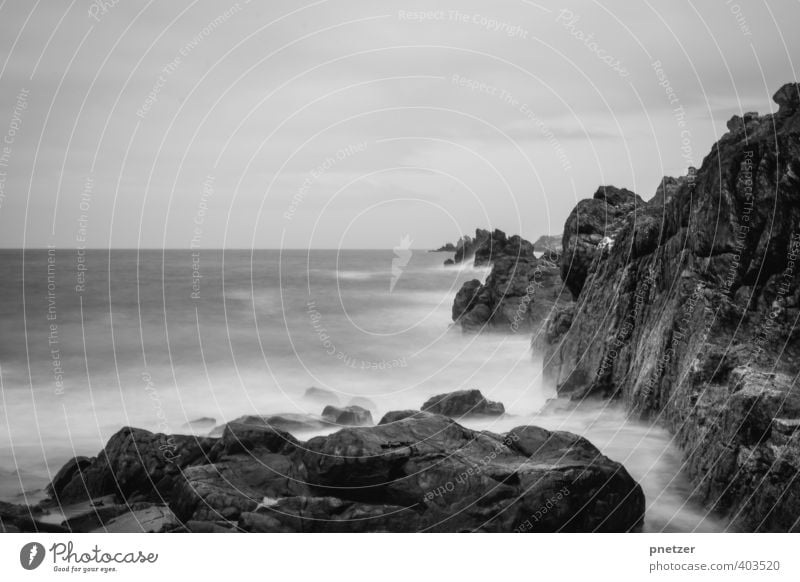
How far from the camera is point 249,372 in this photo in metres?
25.8

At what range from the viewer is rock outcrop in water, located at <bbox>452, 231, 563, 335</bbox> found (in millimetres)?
33219

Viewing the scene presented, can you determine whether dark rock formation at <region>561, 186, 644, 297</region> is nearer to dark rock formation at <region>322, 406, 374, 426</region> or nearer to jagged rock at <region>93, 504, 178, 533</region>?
dark rock formation at <region>322, 406, 374, 426</region>

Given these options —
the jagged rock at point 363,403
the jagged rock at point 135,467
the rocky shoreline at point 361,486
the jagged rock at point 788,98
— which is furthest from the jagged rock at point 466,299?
the jagged rock at point 135,467

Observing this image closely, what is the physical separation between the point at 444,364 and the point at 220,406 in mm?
9703

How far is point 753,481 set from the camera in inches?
472

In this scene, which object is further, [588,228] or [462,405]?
[588,228]

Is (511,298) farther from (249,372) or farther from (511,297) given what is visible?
(249,372)

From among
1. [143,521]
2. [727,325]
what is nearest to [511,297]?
[727,325]

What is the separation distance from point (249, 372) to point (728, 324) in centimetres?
1732

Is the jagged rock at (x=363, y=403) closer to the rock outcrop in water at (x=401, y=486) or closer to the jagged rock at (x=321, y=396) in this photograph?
the jagged rock at (x=321, y=396)
